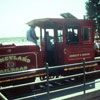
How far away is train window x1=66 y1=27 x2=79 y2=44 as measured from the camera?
7.54 m

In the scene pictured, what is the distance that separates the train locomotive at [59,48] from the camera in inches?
255

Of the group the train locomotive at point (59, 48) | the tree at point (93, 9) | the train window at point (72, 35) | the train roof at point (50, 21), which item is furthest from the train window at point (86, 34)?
the tree at point (93, 9)

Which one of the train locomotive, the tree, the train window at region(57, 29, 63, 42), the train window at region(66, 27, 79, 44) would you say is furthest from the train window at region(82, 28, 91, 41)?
the tree

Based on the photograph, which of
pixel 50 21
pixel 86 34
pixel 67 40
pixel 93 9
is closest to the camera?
pixel 50 21

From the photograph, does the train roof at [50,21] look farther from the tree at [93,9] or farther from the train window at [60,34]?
the tree at [93,9]

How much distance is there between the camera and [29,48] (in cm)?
655

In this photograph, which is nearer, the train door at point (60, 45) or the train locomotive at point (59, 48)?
the train locomotive at point (59, 48)

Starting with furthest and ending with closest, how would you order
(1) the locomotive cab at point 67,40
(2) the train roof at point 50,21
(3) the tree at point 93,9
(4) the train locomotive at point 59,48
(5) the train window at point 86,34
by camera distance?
1. (3) the tree at point 93,9
2. (5) the train window at point 86,34
3. (1) the locomotive cab at point 67,40
4. (2) the train roof at point 50,21
5. (4) the train locomotive at point 59,48

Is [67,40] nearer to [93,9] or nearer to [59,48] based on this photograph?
[59,48]

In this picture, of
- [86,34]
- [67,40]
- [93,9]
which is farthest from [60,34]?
[93,9]

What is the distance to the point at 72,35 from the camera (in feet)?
25.1

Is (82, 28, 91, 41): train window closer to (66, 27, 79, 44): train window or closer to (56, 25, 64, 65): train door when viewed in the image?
(66, 27, 79, 44): train window

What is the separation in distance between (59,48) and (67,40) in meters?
0.51

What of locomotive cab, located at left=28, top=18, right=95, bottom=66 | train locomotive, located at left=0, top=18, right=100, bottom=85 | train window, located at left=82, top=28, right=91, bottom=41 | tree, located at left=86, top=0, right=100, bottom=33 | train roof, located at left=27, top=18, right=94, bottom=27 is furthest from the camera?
tree, located at left=86, top=0, right=100, bottom=33
